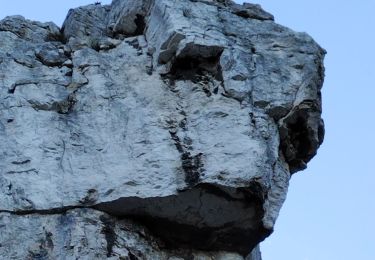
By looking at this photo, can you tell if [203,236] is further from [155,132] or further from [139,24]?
[139,24]

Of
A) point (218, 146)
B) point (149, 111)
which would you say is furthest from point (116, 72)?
point (218, 146)

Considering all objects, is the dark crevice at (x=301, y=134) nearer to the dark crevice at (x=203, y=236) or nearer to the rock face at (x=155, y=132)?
the rock face at (x=155, y=132)

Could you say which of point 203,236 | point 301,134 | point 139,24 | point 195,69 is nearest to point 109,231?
point 203,236

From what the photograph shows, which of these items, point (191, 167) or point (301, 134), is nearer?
point (191, 167)

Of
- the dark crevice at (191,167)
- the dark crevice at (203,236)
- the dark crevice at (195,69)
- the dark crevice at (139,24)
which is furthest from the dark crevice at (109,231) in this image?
the dark crevice at (139,24)

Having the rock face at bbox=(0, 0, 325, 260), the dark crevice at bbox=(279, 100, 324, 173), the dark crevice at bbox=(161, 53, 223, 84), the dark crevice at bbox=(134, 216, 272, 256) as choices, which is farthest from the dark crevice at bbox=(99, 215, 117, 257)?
the dark crevice at bbox=(279, 100, 324, 173)

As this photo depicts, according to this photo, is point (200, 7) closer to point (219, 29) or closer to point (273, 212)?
point (219, 29)

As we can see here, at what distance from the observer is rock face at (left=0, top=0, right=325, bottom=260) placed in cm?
1261

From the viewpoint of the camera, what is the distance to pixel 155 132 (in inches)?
523

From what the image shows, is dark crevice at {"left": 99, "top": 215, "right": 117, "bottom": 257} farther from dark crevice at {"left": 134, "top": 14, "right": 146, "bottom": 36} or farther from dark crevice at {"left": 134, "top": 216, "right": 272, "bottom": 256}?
dark crevice at {"left": 134, "top": 14, "right": 146, "bottom": 36}

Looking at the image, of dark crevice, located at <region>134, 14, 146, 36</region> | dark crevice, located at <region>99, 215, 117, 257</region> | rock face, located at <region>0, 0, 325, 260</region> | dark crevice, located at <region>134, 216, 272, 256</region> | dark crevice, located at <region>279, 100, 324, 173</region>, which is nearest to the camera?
dark crevice, located at <region>99, 215, 117, 257</region>

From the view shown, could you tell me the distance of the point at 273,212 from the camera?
1328 cm

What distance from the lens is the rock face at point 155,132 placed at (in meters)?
12.6

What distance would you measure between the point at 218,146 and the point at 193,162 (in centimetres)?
36
